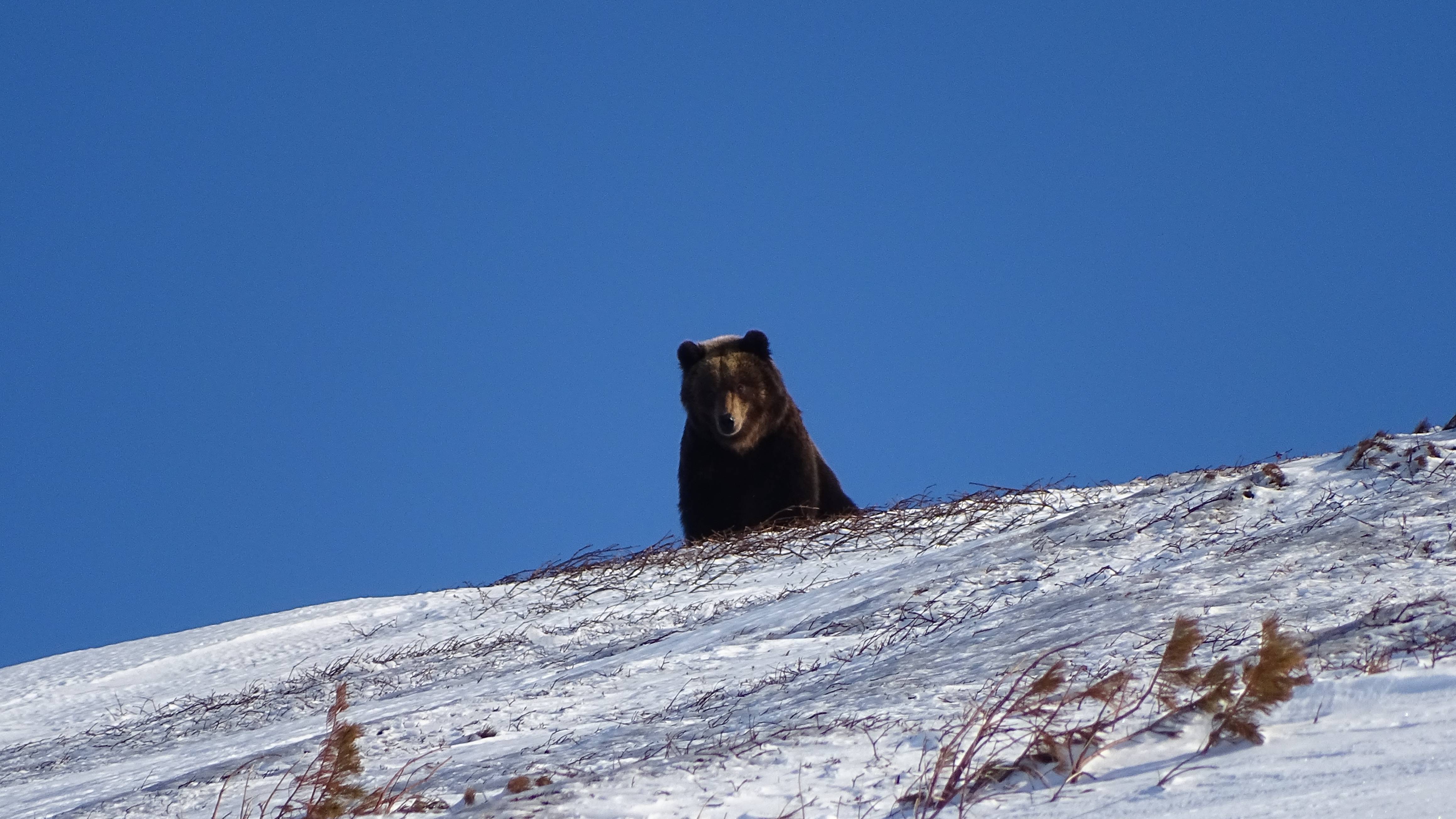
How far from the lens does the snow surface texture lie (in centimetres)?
329

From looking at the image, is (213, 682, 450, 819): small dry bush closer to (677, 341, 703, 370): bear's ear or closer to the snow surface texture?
the snow surface texture

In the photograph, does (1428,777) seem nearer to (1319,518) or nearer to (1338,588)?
(1338,588)

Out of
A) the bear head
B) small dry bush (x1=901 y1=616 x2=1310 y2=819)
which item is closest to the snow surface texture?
small dry bush (x1=901 y1=616 x2=1310 y2=819)

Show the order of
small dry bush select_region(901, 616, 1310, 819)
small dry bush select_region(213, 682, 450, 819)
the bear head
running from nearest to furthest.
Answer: small dry bush select_region(901, 616, 1310, 819) < small dry bush select_region(213, 682, 450, 819) < the bear head

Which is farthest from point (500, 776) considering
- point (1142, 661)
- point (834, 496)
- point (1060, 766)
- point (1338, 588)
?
point (834, 496)

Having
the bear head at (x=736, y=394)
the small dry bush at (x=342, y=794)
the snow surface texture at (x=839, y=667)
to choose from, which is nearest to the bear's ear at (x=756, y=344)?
the bear head at (x=736, y=394)

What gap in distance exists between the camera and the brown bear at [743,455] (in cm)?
1219

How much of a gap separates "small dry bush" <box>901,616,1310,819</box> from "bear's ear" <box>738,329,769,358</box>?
9298 mm

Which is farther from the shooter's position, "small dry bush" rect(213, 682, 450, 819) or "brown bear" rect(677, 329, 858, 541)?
"brown bear" rect(677, 329, 858, 541)

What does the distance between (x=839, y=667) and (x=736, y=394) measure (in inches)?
282

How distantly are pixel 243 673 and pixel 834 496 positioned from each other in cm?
657

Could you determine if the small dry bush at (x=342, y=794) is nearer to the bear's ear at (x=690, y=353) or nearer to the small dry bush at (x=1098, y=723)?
the small dry bush at (x=1098, y=723)

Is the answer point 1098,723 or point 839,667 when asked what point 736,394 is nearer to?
point 839,667

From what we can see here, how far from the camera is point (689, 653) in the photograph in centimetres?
591
